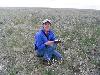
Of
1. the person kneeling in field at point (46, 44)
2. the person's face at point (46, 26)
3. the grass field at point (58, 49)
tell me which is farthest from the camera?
the person kneeling in field at point (46, 44)

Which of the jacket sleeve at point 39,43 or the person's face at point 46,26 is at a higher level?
the person's face at point 46,26

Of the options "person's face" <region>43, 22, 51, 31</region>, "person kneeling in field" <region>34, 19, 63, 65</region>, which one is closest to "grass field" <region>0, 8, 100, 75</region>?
"person kneeling in field" <region>34, 19, 63, 65</region>

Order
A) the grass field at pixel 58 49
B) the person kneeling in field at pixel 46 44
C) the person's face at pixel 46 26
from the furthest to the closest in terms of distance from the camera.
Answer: the person kneeling in field at pixel 46 44 < the person's face at pixel 46 26 < the grass field at pixel 58 49

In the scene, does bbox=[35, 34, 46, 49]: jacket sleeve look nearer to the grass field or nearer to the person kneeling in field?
the person kneeling in field

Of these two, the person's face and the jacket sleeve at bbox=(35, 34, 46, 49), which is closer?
the person's face

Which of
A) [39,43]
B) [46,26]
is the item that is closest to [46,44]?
[39,43]

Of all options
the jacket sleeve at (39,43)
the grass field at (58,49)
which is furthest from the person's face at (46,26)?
the grass field at (58,49)

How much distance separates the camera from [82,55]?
16.4 metres

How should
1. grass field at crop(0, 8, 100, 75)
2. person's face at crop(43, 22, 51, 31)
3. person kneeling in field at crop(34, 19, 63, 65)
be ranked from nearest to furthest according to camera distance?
1. grass field at crop(0, 8, 100, 75)
2. person's face at crop(43, 22, 51, 31)
3. person kneeling in field at crop(34, 19, 63, 65)

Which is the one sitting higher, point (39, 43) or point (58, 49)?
point (39, 43)

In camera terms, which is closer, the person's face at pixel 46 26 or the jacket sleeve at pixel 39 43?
the person's face at pixel 46 26

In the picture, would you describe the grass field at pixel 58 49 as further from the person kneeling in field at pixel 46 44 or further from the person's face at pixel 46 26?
the person's face at pixel 46 26

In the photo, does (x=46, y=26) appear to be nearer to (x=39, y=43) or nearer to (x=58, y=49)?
(x=39, y=43)

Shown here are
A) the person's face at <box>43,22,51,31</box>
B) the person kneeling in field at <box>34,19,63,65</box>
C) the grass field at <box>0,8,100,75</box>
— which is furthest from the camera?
the person kneeling in field at <box>34,19,63,65</box>
